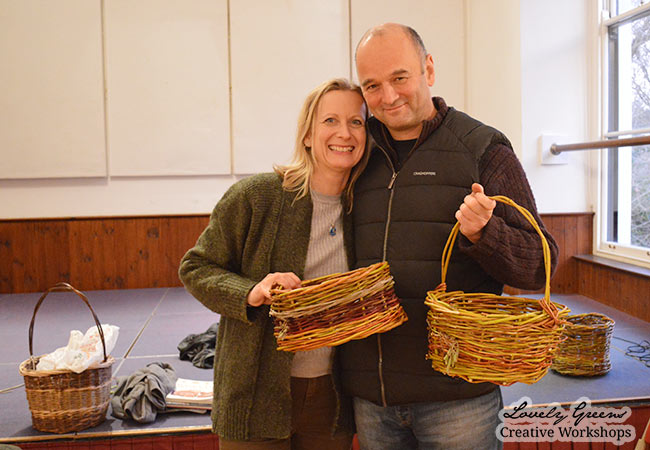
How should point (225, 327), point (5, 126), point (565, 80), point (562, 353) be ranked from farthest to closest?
point (5, 126) < point (565, 80) < point (562, 353) < point (225, 327)

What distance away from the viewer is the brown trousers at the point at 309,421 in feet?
5.10

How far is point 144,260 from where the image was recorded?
16.9 feet

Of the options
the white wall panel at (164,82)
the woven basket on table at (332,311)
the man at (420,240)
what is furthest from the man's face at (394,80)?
the white wall panel at (164,82)

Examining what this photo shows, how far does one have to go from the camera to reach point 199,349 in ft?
10.6

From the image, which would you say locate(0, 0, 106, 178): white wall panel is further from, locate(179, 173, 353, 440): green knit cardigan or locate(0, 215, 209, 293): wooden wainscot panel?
locate(179, 173, 353, 440): green knit cardigan

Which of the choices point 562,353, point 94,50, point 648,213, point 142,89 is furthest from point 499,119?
point 94,50

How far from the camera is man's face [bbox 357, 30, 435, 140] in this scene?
151 centimetres

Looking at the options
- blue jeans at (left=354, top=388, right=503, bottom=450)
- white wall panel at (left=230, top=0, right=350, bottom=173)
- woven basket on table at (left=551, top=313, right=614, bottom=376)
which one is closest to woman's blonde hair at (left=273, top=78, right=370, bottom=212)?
blue jeans at (left=354, top=388, right=503, bottom=450)

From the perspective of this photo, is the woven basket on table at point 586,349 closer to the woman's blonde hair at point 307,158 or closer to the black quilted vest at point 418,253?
the black quilted vest at point 418,253

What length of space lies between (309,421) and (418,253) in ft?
1.81

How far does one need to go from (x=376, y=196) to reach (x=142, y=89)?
404cm

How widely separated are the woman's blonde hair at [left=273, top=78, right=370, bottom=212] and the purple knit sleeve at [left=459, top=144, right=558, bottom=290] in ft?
1.14

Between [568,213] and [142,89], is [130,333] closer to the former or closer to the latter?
[142,89]

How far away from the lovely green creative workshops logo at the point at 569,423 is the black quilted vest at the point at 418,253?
1.02 meters
